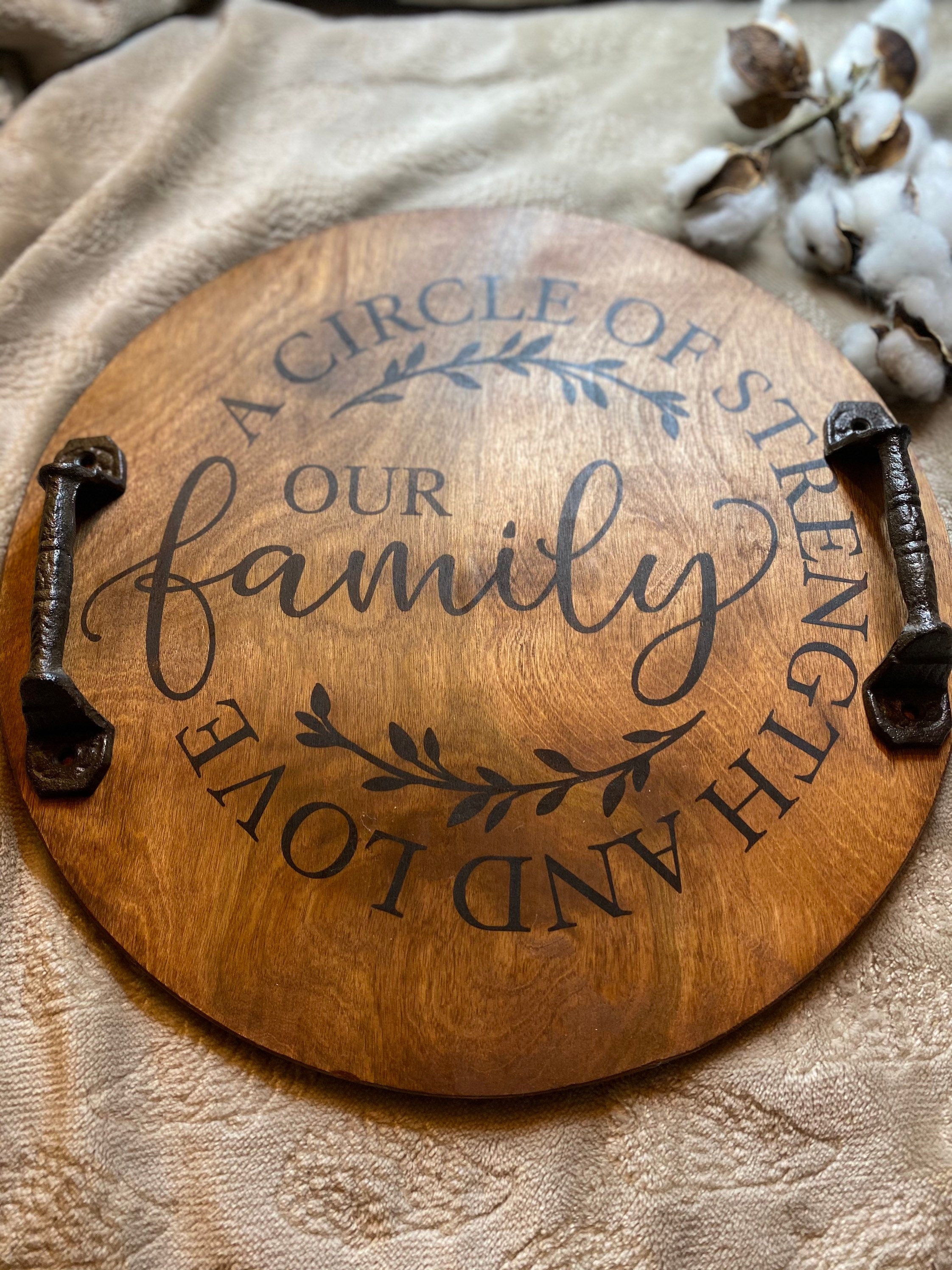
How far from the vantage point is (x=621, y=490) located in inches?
25.5

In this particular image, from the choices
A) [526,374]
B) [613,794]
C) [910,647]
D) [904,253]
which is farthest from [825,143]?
[613,794]

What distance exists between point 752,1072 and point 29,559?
53cm

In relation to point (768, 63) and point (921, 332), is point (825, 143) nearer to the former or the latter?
point (768, 63)

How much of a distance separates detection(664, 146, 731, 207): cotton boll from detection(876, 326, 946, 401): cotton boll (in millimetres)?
189

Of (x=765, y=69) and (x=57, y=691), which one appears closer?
(x=57, y=691)

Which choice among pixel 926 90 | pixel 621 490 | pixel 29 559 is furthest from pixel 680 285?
pixel 29 559

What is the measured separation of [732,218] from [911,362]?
181mm

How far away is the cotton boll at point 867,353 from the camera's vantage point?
0.72 metres

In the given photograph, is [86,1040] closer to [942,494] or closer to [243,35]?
[942,494]

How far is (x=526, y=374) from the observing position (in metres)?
0.69

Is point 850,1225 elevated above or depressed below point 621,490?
below

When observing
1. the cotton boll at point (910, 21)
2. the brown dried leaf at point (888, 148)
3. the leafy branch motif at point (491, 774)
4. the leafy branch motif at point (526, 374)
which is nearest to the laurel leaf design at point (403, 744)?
the leafy branch motif at point (491, 774)

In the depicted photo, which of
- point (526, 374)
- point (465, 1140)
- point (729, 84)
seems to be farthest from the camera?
point (729, 84)

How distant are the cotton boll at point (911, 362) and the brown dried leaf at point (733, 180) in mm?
169
